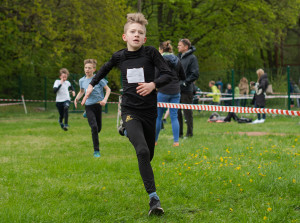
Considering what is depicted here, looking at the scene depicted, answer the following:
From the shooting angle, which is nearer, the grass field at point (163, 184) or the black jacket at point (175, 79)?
the grass field at point (163, 184)

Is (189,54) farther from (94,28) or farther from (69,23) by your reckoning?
(69,23)

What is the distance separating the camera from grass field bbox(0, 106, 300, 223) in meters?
4.48

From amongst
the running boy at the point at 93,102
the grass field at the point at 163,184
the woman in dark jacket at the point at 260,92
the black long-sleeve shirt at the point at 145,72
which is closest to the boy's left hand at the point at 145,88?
the black long-sleeve shirt at the point at 145,72

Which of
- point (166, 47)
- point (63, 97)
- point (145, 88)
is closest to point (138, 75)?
point (145, 88)

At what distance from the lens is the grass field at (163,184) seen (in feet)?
14.7

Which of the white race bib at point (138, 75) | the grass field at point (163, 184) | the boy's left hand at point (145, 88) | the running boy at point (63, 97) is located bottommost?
the grass field at point (163, 184)

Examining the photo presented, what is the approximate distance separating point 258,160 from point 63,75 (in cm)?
817

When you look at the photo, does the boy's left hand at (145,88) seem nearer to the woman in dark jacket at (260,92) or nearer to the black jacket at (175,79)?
the black jacket at (175,79)

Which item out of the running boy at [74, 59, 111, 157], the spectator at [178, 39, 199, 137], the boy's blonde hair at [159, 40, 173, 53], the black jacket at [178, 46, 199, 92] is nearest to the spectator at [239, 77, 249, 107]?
the spectator at [178, 39, 199, 137]

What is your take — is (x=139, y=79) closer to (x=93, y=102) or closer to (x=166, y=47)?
(x=93, y=102)

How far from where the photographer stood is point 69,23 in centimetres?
2498

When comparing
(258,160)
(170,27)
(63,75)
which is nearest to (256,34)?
(170,27)

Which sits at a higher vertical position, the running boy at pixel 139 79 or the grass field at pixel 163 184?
the running boy at pixel 139 79

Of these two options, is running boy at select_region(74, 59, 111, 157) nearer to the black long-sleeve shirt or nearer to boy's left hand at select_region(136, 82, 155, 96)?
the black long-sleeve shirt
